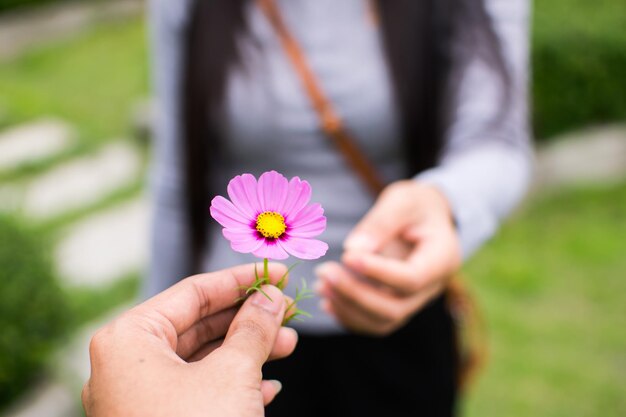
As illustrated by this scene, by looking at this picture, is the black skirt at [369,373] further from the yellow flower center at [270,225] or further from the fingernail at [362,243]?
the yellow flower center at [270,225]

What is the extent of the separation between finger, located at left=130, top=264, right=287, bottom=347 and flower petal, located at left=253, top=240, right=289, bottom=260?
78 millimetres

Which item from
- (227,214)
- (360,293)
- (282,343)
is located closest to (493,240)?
(360,293)

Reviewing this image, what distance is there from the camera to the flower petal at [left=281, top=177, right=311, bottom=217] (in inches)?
24.4

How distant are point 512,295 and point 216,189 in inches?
78.6

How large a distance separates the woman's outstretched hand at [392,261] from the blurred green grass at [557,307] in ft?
5.23

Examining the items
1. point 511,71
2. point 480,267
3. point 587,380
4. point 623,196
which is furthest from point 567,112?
point 511,71

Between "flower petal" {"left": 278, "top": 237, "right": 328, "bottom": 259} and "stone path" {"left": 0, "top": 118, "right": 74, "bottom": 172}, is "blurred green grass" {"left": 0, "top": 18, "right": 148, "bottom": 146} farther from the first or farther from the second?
"flower petal" {"left": 278, "top": 237, "right": 328, "bottom": 259}

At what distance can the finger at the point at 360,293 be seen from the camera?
1159 millimetres

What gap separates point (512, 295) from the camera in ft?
10.4

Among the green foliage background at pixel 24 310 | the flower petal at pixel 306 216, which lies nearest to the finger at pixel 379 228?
the flower petal at pixel 306 216

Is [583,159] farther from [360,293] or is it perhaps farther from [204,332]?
[204,332]

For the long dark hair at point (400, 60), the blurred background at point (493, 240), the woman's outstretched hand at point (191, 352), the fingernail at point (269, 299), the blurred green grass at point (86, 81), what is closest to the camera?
the woman's outstretched hand at point (191, 352)

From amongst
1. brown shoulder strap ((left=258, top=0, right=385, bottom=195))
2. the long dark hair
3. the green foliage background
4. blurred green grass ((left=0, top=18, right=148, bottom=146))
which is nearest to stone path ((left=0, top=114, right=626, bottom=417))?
blurred green grass ((left=0, top=18, right=148, bottom=146))

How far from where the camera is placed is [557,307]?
3078 millimetres
